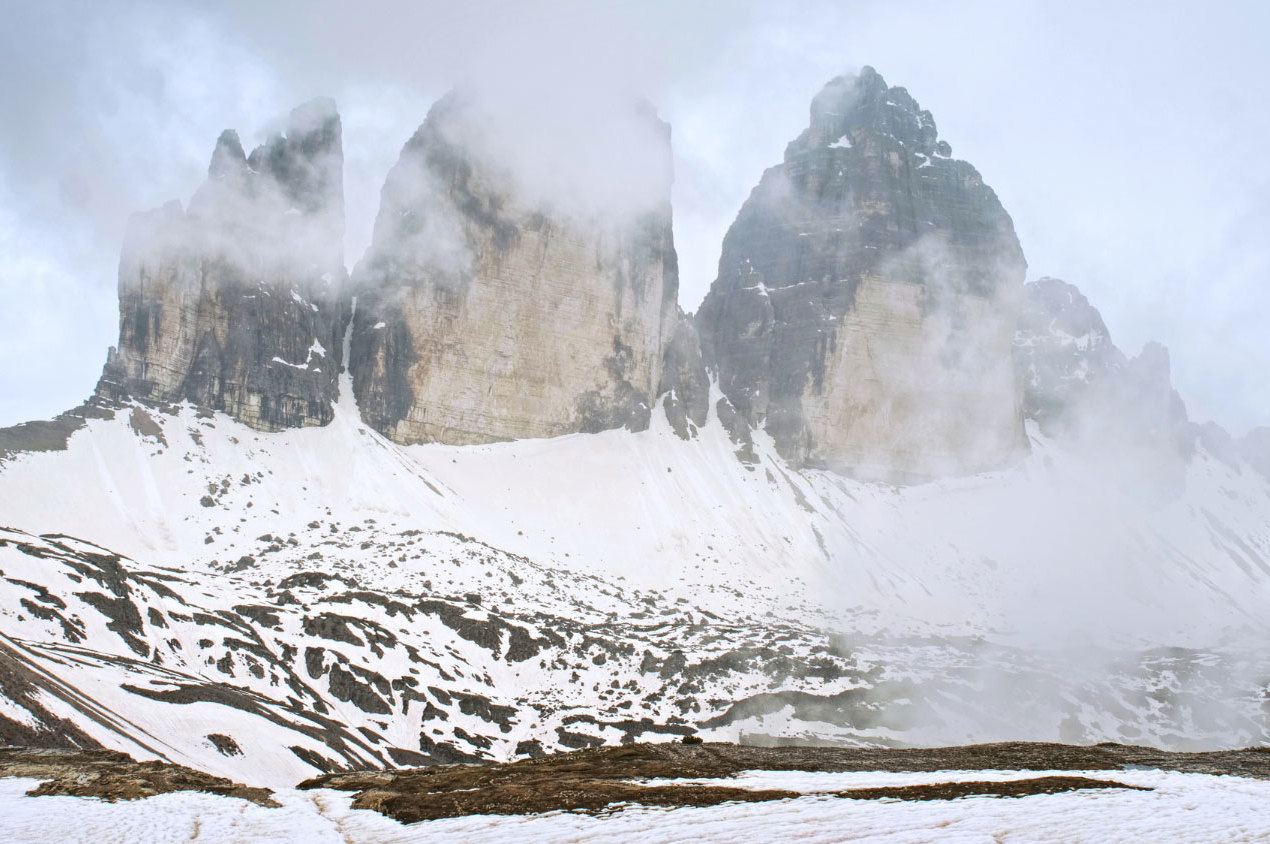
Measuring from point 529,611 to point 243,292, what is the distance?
3160 inches

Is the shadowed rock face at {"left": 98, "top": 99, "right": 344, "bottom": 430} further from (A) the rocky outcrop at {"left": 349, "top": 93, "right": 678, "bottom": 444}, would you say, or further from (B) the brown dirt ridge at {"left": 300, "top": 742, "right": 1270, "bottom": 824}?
(B) the brown dirt ridge at {"left": 300, "top": 742, "right": 1270, "bottom": 824}

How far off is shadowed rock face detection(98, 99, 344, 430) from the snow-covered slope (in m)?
6.55

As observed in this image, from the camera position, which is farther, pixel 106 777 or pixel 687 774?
pixel 687 774

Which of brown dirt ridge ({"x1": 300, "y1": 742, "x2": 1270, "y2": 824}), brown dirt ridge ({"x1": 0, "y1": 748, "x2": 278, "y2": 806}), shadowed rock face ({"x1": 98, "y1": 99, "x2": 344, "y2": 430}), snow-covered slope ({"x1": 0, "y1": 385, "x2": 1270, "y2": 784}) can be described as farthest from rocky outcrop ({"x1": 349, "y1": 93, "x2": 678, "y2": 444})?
brown dirt ridge ({"x1": 300, "y1": 742, "x2": 1270, "y2": 824})

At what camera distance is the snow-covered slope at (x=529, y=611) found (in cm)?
6781

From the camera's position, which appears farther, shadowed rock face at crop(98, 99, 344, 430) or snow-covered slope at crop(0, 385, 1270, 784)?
shadowed rock face at crop(98, 99, 344, 430)

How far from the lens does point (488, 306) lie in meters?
176

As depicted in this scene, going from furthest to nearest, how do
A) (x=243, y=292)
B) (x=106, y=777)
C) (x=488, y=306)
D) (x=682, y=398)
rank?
(x=682, y=398)
(x=488, y=306)
(x=243, y=292)
(x=106, y=777)

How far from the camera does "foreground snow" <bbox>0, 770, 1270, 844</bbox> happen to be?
54.1ft

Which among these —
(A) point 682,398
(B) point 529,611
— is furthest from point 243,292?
(A) point 682,398

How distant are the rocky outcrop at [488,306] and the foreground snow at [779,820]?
145m

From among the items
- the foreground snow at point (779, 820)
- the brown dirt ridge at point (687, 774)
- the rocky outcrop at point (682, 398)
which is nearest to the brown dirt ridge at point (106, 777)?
the foreground snow at point (779, 820)

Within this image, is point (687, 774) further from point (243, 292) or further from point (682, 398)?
point (682, 398)

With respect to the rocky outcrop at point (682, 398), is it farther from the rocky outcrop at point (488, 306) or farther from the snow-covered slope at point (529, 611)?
the snow-covered slope at point (529, 611)
